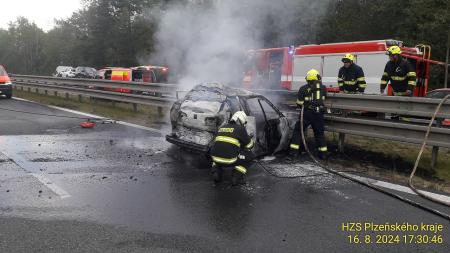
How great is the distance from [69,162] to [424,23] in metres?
23.7

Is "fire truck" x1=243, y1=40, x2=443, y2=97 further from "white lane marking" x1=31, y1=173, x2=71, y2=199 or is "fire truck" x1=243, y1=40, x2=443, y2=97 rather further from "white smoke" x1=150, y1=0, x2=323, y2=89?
"white lane marking" x1=31, y1=173, x2=71, y2=199

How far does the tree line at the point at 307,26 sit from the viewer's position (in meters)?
14.2

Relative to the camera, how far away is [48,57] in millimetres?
66125

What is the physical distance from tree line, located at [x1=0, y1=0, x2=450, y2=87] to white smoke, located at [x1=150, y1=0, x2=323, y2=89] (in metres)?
0.14

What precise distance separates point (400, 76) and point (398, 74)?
0.05 metres

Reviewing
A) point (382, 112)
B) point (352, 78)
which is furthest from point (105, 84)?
point (382, 112)

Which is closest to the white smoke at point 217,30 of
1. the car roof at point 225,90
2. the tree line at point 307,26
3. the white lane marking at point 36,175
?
the tree line at point 307,26

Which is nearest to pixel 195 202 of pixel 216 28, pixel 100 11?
pixel 216 28

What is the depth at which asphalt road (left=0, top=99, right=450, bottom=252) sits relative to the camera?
3713 mm

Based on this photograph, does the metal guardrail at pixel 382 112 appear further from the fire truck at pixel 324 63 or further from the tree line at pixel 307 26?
the fire truck at pixel 324 63

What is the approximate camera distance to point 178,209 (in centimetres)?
455

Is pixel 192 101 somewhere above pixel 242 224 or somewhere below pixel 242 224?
above

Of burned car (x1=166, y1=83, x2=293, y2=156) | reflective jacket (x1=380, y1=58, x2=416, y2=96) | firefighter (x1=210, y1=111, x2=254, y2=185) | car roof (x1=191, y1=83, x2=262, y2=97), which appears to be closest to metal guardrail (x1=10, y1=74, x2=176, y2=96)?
car roof (x1=191, y1=83, x2=262, y2=97)

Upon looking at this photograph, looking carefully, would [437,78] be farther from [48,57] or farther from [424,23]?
[48,57]
